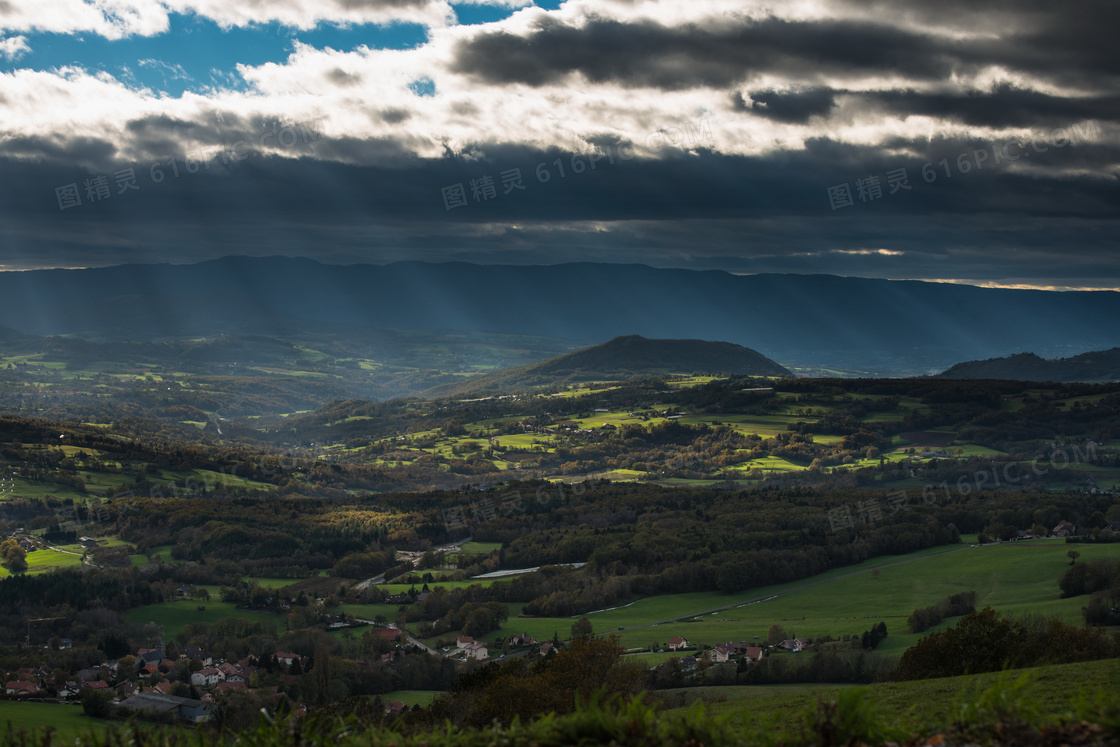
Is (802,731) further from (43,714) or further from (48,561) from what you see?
(48,561)

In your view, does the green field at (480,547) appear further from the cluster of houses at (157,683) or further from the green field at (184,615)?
the cluster of houses at (157,683)

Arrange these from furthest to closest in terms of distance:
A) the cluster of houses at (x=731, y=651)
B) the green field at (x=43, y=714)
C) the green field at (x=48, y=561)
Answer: the green field at (x=48, y=561), the cluster of houses at (x=731, y=651), the green field at (x=43, y=714)

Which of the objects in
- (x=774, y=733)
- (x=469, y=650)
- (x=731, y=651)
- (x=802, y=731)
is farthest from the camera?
(x=469, y=650)

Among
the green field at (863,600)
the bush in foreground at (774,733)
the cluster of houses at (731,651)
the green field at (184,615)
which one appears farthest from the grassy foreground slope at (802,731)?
the green field at (184,615)

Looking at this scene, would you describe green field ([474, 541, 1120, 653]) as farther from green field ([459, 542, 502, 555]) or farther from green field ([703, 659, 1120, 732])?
green field ([703, 659, 1120, 732])

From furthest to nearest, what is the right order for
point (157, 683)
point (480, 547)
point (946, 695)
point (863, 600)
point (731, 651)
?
point (480, 547) → point (863, 600) → point (157, 683) → point (731, 651) → point (946, 695)

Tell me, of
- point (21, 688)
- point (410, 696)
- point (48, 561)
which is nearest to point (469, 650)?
point (410, 696)

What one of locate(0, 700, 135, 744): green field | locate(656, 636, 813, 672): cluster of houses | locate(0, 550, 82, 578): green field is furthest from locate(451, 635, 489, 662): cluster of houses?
locate(0, 550, 82, 578): green field

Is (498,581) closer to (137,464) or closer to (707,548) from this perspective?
(707,548)

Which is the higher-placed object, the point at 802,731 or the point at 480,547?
the point at 802,731
